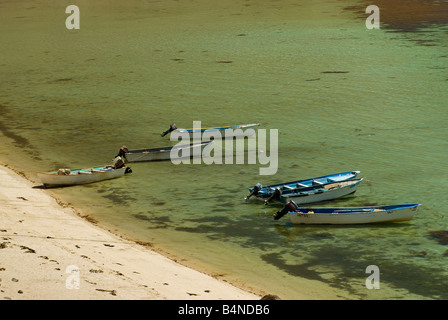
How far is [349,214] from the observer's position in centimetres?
2473

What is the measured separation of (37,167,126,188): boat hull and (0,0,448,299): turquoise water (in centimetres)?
49

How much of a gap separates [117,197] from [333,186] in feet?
27.6

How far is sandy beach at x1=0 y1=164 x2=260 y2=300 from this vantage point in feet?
55.5

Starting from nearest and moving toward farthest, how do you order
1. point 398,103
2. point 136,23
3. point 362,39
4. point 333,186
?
point 333,186 → point 398,103 → point 362,39 → point 136,23

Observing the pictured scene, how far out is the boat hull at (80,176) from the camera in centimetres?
2962

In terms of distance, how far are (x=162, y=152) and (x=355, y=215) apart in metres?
11.4

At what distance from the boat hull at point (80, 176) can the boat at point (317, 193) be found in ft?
22.9

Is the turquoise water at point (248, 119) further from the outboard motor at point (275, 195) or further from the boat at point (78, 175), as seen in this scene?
the boat at point (78, 175)

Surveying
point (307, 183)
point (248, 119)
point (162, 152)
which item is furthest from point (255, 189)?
point (248, 119)

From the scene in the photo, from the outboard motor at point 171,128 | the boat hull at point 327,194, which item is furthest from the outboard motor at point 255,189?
the outboard motor at point 171,128
